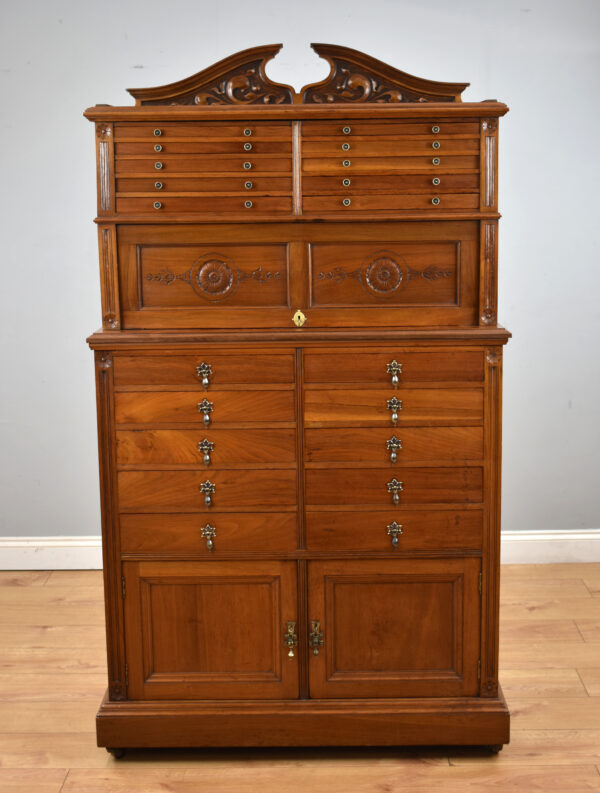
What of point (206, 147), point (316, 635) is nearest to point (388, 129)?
point (206, 147)

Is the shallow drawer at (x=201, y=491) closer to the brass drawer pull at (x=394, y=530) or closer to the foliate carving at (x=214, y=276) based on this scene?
the brass drawer pull at (x=394, y=530)

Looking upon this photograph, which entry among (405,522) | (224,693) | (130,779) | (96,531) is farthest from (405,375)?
(96,531)

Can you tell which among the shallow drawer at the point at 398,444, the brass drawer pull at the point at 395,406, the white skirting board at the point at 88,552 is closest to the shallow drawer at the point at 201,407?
the shallow drawer at the point at 398,444

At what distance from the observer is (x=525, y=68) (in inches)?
153

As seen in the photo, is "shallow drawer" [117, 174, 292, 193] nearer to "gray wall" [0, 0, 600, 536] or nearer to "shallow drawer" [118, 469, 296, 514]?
"shallow drawer" [118, 469, 296, 514]

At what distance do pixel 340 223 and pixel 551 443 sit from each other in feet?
6.25

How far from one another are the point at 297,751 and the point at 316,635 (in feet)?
1.24

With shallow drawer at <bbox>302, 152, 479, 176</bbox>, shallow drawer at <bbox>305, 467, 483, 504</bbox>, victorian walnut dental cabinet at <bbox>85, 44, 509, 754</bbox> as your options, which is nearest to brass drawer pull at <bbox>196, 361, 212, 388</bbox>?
victorian walnut dental cabinet at <bbox>85, 44, 509, 754</bbox>

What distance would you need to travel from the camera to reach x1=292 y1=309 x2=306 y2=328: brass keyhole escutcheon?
272cm

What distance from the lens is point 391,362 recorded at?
270cm

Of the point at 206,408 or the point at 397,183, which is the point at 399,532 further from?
the point at 397,183

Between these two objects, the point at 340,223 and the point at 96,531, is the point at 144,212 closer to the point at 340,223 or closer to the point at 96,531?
the point at 340,223

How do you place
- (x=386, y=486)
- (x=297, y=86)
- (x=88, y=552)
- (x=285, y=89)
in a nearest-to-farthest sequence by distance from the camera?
(x=285, y=89) → (x=386, y=486) → (x=297, y=86) → (x=88, y=552)

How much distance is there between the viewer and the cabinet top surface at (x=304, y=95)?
8.59 feet
